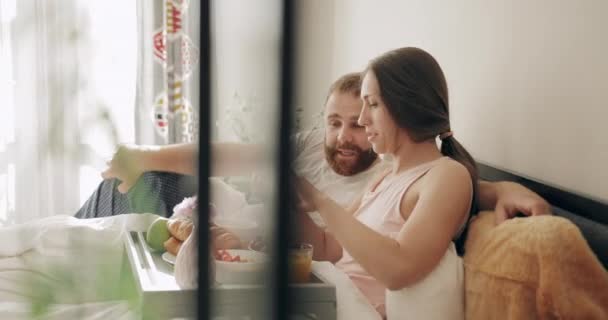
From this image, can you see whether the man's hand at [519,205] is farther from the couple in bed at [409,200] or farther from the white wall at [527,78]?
the white wall at [527,78]

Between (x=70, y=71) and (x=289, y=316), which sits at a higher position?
(x=70, y=71)

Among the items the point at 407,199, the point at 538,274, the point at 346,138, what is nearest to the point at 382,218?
the point at 407,199

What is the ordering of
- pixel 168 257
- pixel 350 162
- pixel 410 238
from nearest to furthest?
pixel 168 257, pixel 410 238, pixel 350 162

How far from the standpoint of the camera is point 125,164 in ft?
1.38

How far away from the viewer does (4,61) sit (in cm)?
42

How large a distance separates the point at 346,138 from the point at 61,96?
4.04 ft

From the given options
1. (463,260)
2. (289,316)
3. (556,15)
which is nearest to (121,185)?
(289,316)

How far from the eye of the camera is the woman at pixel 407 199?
3.54ft

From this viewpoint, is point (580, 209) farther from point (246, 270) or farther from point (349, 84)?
point (246, 270)

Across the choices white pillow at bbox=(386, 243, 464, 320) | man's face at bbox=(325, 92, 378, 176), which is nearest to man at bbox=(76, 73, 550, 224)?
man's face at bbox=(325, 92, 378, 176)

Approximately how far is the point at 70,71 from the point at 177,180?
94mm

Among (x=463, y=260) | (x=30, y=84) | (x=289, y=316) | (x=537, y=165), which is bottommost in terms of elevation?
(x=463, y=260)

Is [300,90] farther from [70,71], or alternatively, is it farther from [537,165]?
[537,165]

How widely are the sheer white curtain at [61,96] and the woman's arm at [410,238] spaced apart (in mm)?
656
